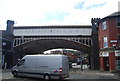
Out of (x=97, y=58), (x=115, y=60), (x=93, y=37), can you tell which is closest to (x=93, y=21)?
(x=93, y=37)

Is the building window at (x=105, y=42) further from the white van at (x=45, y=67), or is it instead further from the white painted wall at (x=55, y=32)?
the white van at (x=45, y=67)

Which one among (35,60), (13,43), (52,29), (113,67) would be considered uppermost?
(52,29)

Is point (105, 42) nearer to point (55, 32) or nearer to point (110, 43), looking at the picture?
point (110, 43)

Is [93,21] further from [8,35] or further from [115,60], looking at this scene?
[8,35]

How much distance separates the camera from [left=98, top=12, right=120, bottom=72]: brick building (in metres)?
25.1

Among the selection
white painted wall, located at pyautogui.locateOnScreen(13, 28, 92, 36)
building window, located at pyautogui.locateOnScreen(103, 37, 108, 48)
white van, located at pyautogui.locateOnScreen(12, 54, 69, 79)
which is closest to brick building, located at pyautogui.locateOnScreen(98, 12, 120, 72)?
building window, located at pyautogui.locateOnScreen(103, 37, 108, 48)

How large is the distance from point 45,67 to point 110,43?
1576cm

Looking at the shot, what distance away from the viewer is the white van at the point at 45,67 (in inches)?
547

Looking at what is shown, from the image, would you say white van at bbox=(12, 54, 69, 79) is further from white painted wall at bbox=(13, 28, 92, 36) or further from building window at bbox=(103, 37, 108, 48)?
white painted wall at bbox=(13, 28, 92, 36)

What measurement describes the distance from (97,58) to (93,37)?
16.0 ft

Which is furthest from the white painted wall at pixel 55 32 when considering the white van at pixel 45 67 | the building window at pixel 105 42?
the white van at pixel 45 67

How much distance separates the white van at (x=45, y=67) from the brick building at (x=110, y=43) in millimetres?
13330

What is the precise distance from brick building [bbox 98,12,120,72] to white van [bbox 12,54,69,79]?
1333 cm

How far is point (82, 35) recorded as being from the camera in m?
34.6
